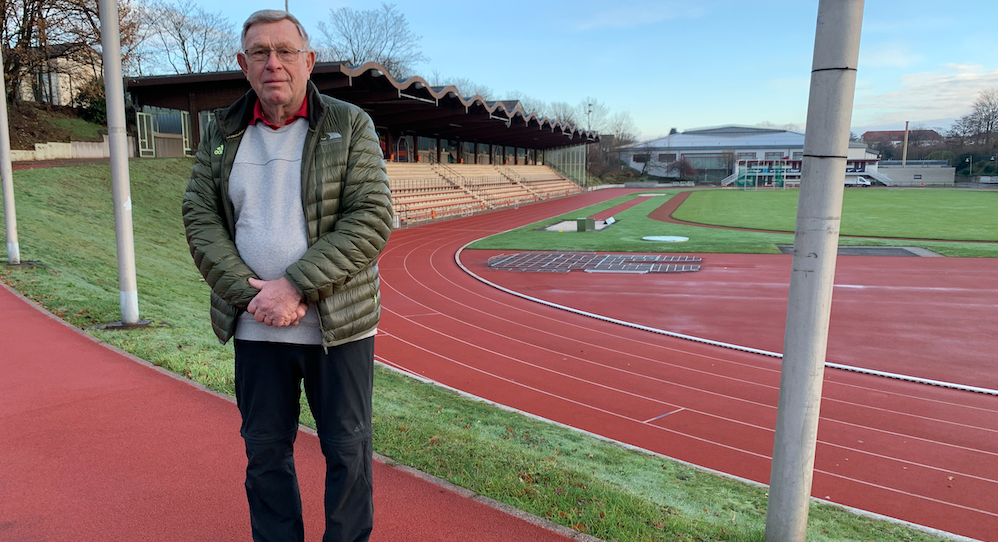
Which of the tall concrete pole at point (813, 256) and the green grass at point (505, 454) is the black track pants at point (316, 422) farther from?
the tall concrete pole at point (813, 256)

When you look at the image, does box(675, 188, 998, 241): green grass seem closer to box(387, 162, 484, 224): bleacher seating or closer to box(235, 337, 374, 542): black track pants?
box(387, 162, 484, 224): bleacher seating

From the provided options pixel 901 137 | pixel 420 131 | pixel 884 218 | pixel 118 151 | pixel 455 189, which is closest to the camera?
pixel 118 151

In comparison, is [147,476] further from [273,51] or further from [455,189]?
[455,189]

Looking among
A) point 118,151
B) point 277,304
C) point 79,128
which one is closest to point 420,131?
point 79,128

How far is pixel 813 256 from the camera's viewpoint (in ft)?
9.58

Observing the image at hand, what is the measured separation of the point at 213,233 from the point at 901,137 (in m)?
147

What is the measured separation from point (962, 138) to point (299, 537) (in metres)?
116

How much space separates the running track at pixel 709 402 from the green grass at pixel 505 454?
36.8 inches

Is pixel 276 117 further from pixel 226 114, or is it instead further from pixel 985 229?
pixel 985 229

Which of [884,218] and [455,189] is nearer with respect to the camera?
[884,218]

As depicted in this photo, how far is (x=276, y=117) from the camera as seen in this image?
2.33 m

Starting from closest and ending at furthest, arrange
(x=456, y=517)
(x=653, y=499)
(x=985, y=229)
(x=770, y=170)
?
(x=456, y=517) → (x=653, y=499) → (x=985, y=229) → (x=770, y=170)

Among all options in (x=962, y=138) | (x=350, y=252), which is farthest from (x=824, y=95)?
(x=962, y=138)

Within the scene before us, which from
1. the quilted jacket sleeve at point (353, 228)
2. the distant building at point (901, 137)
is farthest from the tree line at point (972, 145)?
the quilted jacket sleeve at point (353, 228)
